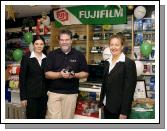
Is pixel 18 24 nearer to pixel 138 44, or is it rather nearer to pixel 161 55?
pixel 138 44

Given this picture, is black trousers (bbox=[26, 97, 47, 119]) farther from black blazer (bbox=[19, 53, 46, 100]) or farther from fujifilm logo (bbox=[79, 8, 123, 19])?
fujifilm logo (bbox=[79, 8, 123, 19])

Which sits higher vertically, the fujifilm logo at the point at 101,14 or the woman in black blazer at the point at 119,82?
the fujifilm logo at the point at 101,14

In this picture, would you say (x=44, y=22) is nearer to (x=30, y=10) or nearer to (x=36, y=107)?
(x=30, y=10)

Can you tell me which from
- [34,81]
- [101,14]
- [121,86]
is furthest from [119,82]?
[101,14]

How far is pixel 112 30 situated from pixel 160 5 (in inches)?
131

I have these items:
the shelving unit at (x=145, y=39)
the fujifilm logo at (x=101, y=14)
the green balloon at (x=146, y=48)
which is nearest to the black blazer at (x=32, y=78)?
the green balloon at (x=146, y=48)

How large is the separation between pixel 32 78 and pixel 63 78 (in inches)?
15.7

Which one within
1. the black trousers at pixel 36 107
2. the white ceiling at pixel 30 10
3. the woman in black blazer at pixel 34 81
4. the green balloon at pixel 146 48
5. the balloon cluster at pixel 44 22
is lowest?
the black trousers at pixel 36 107

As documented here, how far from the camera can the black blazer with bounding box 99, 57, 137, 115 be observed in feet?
8.87

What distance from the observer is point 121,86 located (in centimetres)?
274

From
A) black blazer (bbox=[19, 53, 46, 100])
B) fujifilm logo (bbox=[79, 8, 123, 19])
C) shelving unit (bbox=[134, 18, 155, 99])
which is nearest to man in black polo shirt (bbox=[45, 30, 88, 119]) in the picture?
black blazer (bbox=[19, 53, 46, 100])

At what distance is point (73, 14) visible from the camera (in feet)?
20.4

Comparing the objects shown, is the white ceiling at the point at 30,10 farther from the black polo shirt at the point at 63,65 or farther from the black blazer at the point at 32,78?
the black polo shirt at the point at 63,65

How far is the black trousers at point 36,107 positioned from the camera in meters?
3.24
